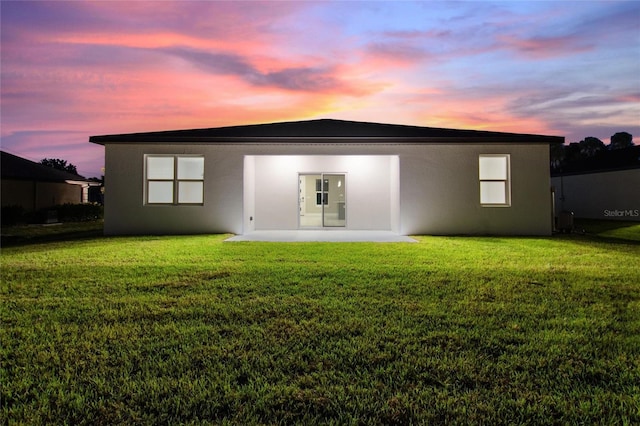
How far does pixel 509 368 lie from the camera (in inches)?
117

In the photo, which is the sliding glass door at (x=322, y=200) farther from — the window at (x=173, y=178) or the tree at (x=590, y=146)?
the tree at (x=590, y=146)

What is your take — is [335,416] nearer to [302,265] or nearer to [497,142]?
[302,265]

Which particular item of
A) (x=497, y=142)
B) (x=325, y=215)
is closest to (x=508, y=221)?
(x=497, y=142)

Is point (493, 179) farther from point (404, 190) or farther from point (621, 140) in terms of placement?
point (621, 140)

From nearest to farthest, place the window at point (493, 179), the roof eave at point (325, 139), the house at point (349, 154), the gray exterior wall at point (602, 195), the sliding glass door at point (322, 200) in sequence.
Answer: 1. the roof eave at point (325, 139)
2. the house at point (349, 154)
3. the window at point (493, 179)
4. the sliding glass door at point (322, 200)
5. the gray exterior wall at point (602, 195)

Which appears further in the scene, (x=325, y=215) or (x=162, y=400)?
(x=325, y=215)

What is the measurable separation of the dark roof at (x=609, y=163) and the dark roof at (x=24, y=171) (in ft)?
109

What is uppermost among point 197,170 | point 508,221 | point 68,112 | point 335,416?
point 68,112

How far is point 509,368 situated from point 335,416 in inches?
57.3

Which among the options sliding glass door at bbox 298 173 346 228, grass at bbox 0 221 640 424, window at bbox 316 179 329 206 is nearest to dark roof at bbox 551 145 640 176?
sliding glass door at bbox 298 173 346 228

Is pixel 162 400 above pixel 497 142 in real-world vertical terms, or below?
below

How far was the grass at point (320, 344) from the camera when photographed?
2.43m

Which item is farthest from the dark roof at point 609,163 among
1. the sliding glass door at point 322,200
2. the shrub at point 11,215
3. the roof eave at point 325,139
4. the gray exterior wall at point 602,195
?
A: the shrub at point 11,215

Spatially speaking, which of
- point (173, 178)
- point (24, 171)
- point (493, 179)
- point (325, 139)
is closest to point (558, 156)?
point (493, 179)
